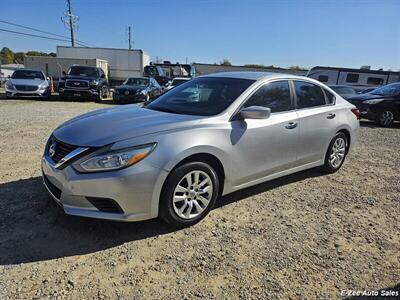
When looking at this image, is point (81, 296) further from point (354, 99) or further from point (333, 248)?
point (354, 99)

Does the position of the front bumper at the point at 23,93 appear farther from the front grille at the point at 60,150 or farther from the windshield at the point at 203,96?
the front grille at the point at 60,150

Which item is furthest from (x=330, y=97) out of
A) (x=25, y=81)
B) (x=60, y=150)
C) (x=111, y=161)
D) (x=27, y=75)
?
(x=27, y=75)

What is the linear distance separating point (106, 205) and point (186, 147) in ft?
3.00

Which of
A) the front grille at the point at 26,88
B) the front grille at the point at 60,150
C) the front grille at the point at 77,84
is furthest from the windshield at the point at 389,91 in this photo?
the front grille at the point at 26,88

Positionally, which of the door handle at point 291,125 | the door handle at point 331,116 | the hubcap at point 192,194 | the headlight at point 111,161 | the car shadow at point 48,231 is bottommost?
the car shadow at point 48,231

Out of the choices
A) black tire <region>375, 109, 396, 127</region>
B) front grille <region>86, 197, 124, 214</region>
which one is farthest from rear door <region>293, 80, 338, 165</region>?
black tire <region>375, 109, 396, 127</region>

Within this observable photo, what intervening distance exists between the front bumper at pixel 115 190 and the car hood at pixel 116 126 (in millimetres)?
312

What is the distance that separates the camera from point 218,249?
10.2ft

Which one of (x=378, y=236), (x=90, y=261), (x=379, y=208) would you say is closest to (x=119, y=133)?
(x=90, y=261)

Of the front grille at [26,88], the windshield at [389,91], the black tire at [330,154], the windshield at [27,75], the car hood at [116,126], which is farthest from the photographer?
the windshield at [27,75]

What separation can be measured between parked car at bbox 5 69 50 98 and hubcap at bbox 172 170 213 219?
51.7 feet

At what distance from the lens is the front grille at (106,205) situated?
300cm

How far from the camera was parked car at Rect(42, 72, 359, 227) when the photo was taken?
9.84ft

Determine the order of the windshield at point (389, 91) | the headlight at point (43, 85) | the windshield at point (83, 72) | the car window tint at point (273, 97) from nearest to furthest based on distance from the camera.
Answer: the car window tint at point (273, 97), the windshield at point (389, 91), the headlight at point (43, 85), the windshield at point (83, 72)
